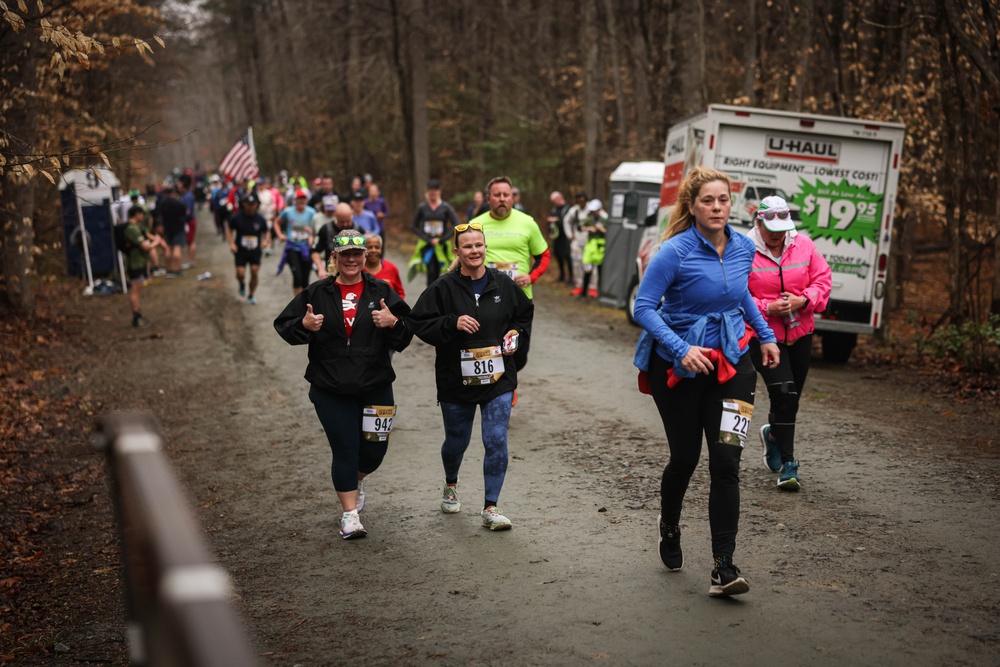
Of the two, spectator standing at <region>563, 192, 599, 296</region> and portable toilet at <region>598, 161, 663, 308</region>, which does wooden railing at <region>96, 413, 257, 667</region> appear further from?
spectator standing at <region>563, 192, 599, 296</region>

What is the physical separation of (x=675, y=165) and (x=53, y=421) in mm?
9337

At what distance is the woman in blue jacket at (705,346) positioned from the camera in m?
5.22

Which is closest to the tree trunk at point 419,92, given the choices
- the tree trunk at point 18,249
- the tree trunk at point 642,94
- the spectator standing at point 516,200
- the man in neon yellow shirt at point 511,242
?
the tree trunk at point 642,94

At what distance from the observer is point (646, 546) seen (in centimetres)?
627

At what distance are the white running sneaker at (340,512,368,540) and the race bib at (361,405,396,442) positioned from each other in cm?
50

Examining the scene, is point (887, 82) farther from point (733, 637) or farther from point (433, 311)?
point (733, 637)

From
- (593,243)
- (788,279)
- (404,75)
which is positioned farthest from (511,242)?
(404,75)

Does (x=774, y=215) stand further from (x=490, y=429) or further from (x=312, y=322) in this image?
(x=312, y=322)

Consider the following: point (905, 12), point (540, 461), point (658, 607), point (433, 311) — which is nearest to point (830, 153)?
point (905, 12)

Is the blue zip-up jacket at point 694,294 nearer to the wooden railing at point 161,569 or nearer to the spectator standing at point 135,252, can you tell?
the wooden railing at point 161,569

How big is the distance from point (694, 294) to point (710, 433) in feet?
2.32

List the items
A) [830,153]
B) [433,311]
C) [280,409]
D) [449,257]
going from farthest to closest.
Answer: [449,257], [830,153], [280,409], [433,311]

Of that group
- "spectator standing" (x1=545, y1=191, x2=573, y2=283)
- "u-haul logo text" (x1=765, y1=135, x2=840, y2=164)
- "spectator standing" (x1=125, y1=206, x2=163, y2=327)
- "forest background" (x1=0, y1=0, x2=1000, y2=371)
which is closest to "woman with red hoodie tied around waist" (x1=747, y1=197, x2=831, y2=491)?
"forest background" (x1=0, y1=0, x2=1000, y2=371)

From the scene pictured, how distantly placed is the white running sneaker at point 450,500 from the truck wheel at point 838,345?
8.34 meters
